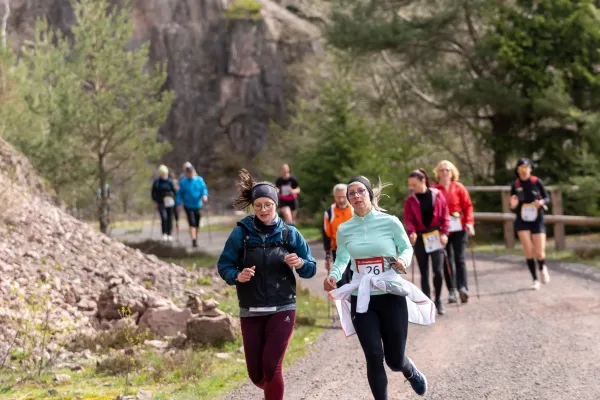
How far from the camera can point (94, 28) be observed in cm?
2062

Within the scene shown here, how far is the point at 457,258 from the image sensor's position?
11492 millimetres

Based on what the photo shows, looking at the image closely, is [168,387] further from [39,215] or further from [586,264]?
[586,264]

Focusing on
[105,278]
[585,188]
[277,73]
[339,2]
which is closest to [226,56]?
[277,73]

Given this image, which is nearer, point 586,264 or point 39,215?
point 39,215

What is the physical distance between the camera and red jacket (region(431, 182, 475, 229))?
1128cm

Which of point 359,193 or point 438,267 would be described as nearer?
point 359,193

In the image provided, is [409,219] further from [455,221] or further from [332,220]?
[455,221]

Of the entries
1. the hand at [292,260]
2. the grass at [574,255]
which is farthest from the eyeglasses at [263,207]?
the grass at [574,255]

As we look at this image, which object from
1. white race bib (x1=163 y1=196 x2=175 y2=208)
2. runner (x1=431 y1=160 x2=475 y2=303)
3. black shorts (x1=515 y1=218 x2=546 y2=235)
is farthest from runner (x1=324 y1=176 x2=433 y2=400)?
white race bib (x1=163 y1=196 x2=175 y2=208)

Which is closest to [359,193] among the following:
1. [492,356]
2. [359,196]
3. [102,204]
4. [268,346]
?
[359,196]

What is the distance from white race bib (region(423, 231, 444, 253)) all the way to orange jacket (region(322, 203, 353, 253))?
1028mm

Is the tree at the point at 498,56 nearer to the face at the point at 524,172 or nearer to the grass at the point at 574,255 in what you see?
the grass at the point at 574,255

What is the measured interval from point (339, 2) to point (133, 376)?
18.0 m

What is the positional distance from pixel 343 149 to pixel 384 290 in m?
20.2
